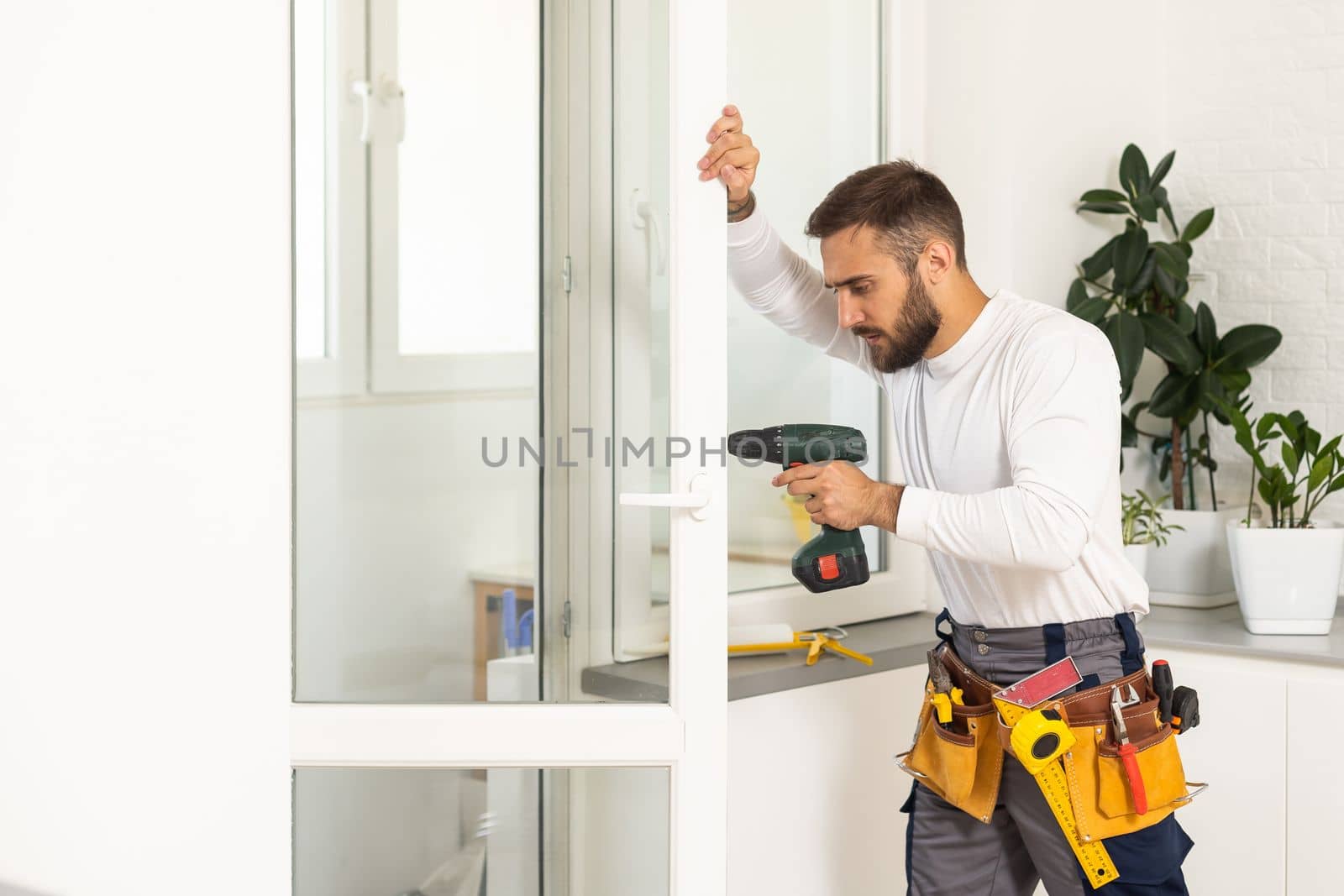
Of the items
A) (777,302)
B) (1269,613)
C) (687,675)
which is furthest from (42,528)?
(1269,613)

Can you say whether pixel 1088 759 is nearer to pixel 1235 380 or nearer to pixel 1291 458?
pixel 1291 458

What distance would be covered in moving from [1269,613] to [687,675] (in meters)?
1.39

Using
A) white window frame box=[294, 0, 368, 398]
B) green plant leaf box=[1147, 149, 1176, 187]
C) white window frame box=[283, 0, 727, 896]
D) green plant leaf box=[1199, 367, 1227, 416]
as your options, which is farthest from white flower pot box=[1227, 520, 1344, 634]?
white window frame box=[294, 0, 368, 398]

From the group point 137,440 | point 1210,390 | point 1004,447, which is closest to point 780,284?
point 1004,447

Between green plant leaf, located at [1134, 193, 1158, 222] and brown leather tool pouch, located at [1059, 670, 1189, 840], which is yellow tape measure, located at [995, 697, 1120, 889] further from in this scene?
green plant leaf, located at [1134, 193, 1158, 222]

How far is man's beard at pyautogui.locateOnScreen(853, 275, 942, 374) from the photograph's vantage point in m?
1.74

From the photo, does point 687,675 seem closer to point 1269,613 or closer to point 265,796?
point 265,796

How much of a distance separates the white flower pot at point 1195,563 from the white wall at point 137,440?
2367mm

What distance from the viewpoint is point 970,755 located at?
1.71 metres

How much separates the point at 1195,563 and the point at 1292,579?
0.31m

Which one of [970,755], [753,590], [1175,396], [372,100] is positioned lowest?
[970,755]

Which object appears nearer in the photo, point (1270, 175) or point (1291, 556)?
point (1291, 556)

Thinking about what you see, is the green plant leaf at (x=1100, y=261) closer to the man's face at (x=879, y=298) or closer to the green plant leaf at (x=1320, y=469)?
the green plant leaf at (x=1320, y=469)

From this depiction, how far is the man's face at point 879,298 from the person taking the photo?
1734 millimetres
